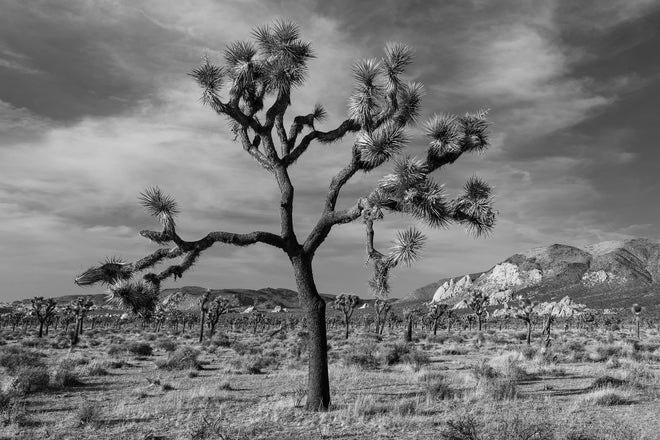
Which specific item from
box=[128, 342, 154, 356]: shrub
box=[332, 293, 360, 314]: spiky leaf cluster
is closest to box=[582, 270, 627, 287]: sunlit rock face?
box=[332, 293, 360, 314]: spiky leaf cluster

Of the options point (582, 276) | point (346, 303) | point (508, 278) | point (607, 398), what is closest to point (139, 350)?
point (607, 398)

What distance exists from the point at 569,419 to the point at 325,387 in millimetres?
4579

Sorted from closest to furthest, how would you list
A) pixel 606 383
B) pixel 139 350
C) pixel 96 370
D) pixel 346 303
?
pixel 606 383
pixel 96 370
pixel 139 350
pixel 346 303

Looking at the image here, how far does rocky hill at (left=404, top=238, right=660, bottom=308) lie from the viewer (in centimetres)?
12769

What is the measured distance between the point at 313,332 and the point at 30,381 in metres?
8.68

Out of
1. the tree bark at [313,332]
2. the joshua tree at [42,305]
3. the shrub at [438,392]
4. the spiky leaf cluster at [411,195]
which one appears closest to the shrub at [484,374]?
the shrub at [438,392]

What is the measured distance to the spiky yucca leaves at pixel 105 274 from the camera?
33.3ft

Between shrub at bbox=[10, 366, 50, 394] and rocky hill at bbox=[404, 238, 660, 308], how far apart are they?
11695 centimetres

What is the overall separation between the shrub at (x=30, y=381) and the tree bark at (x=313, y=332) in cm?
759

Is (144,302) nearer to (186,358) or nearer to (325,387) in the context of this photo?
(325,387)

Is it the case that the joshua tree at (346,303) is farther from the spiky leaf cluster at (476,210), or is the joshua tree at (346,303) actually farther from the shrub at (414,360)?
the spiky leaf cluster at (476,210)

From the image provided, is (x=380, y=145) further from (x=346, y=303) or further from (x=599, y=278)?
(x=599, y=278)

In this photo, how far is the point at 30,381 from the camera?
44.8 feet

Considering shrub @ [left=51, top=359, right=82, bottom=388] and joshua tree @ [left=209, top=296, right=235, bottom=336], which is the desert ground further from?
joshua tree @ [left=209, top=296, right=235, bottom=336]
